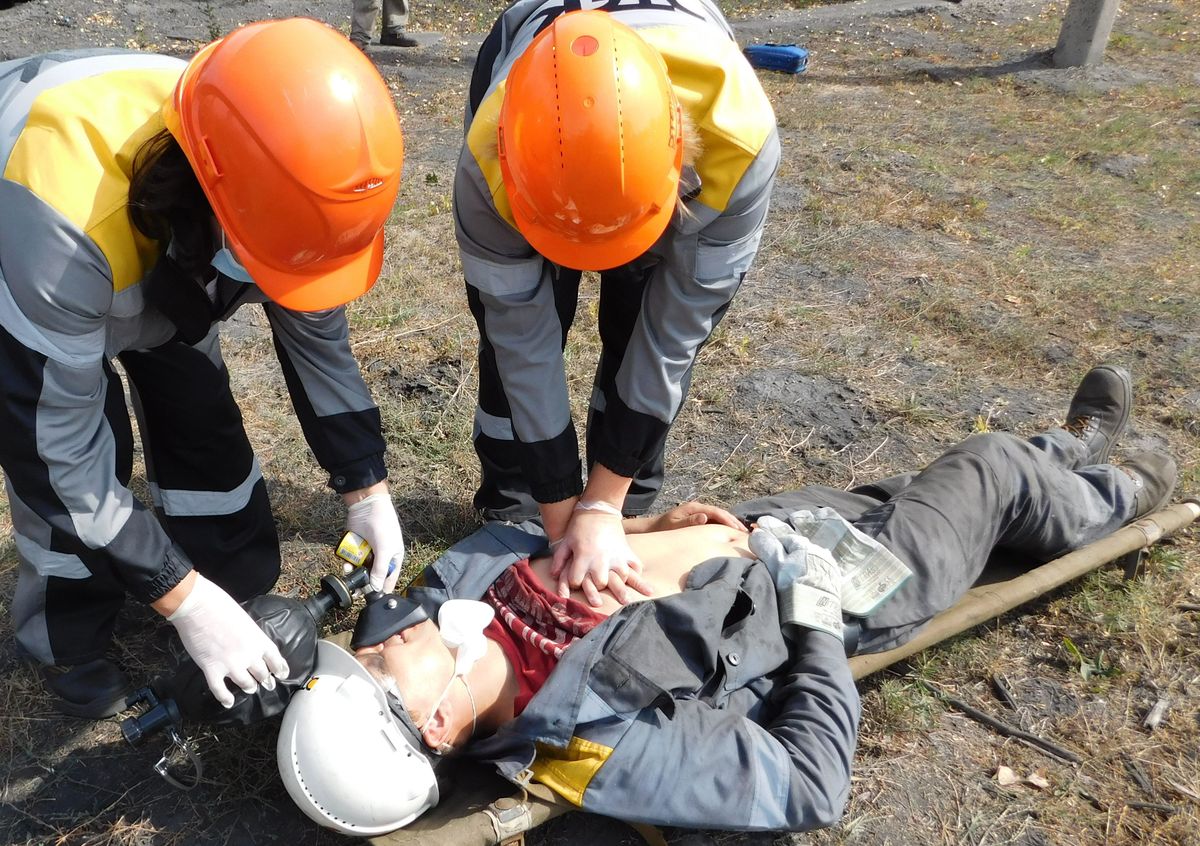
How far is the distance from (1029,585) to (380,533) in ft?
6.82

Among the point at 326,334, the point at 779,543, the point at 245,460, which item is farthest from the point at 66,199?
the point at 779,543

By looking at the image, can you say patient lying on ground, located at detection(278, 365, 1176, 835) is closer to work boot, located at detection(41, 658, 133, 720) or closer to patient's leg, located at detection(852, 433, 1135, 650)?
patient's leg, located at detection(852, 433, 1135, 650)

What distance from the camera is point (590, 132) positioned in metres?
1.87

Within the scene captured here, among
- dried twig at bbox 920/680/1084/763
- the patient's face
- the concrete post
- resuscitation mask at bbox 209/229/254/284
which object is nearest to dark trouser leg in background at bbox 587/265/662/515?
the patient's face

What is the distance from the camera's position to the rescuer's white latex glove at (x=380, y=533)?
2811 mm

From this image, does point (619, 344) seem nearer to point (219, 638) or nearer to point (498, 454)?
point (498, 454)

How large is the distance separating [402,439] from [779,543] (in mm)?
1835

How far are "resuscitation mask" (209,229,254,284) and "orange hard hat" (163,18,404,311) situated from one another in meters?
0.10

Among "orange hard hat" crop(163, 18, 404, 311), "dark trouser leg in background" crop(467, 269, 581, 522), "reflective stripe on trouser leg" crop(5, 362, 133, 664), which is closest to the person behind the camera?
"orange hard hat" crop(163, 18, 404, 311)

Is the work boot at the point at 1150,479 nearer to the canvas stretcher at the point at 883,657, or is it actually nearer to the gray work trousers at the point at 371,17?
the canvas stretcher at the point at 883,657

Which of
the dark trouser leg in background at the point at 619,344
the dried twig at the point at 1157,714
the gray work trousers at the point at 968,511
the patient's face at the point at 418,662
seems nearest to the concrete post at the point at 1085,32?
the gray work trousers at the point at 968,511

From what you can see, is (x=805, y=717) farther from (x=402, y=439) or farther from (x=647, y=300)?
(x=402, y=439)

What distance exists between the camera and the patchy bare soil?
8.38 ft

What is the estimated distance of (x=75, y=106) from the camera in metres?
1.96
